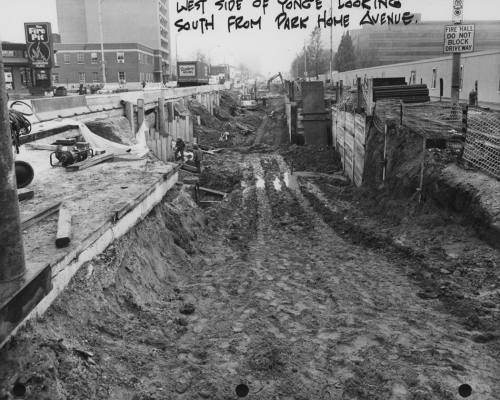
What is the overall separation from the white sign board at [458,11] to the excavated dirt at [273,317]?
19.3ft

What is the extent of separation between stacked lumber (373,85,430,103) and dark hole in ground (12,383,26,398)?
Result: 15794 mm

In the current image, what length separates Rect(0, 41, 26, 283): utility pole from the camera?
4.31 metres

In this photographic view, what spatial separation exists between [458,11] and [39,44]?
129 ft

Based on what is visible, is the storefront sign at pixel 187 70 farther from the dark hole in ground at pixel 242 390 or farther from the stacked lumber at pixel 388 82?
the dark hole in ground at pixel 242 390

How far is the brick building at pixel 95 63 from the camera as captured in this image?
261ft

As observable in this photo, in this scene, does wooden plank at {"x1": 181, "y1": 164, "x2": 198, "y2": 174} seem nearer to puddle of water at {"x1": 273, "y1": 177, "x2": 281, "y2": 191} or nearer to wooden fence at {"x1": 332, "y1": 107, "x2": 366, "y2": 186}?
puddle of water at {"x1": 273, "y1": 177, "x2": 281, "y2": 191}

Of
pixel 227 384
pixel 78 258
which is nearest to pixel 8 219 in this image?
pixel 78 258

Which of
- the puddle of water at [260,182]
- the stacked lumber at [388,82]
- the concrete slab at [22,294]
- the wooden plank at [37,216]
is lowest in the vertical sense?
the puddle of water at [260,182]

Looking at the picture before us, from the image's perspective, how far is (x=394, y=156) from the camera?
13.5m

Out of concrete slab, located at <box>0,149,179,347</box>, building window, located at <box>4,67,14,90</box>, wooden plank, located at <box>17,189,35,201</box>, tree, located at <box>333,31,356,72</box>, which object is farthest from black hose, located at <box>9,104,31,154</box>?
tree, located at <box>333,31,356,72</box>

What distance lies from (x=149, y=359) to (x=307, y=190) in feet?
40.3

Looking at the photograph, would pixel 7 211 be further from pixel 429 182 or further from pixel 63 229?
pixel 429 182

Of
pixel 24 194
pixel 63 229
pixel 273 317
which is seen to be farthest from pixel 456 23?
pixel 63 229

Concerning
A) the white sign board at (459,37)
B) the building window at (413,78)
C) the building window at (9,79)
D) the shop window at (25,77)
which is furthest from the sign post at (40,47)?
the white sign board at (459,37)
